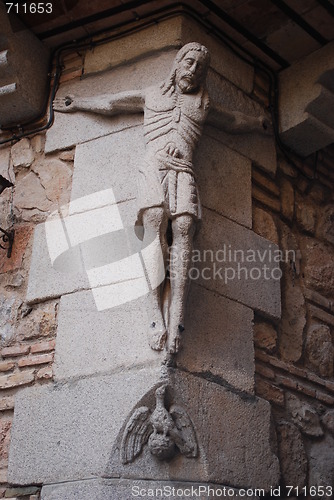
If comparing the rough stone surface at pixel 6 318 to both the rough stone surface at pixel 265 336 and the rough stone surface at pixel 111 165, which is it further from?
the rough stone surface at pixel 265 336

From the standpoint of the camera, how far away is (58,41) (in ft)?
12.6

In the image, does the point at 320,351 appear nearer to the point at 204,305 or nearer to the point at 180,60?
the point at 204,305

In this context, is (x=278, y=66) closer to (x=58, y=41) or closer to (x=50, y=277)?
(x=58, y=41)

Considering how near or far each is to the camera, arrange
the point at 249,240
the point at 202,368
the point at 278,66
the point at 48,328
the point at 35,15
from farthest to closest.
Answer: the point at 278,66, the point at 35,15, the point at 249,240, the point at 48,328, the point at 202,368

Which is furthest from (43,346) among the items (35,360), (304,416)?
(304,416)

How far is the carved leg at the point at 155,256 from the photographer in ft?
9.46

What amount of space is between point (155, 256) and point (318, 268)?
1132 millimetres

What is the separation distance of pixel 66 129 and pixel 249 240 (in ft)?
3.56

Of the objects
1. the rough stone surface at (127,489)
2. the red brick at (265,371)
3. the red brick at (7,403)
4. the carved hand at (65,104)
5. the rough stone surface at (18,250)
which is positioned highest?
the carved hand at (65,104)

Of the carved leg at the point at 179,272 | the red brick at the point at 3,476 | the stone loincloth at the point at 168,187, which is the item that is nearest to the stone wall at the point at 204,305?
the red brick at the point at 3,476

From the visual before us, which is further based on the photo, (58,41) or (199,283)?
(58,41)

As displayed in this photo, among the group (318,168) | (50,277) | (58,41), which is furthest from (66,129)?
(318,168)

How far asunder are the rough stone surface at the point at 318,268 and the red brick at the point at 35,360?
138 cm

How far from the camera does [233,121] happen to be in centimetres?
347
